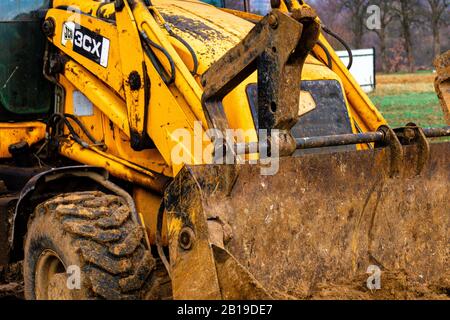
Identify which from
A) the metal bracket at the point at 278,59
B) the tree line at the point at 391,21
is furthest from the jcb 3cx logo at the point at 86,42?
the tree line at the point at 391,21

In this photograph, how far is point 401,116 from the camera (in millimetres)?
22016

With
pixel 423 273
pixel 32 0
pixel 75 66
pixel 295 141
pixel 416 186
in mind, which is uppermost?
pixel 32 0

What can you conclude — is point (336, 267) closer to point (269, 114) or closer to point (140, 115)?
point (269, 114)

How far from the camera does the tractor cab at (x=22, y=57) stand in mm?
5938

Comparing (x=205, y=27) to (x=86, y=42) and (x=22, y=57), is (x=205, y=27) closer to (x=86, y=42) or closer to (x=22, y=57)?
(x=86, y=42)

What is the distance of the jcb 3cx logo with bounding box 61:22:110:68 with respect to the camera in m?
5.32

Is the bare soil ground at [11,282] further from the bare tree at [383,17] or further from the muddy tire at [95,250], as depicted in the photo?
the bare tree at [383,17]

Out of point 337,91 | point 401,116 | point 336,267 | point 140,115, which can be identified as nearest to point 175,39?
point 140,115

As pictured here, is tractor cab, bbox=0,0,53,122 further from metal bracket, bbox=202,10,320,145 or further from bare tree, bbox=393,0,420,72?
bare tree, bbox=393,0,420,72

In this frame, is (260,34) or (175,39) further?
(175,39)

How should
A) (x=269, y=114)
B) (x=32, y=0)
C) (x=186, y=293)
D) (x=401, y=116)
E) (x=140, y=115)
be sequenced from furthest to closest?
(x=401, y=116), (x=32, y=0), (x=140, y=115), (x=269, y=114), (x=186, y=293)

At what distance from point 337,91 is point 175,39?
1146 millimetres

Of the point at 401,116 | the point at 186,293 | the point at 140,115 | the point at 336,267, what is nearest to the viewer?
the point at 186,293

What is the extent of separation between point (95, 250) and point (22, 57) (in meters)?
2.12
